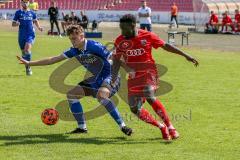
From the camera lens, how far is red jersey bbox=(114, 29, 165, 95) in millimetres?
9383

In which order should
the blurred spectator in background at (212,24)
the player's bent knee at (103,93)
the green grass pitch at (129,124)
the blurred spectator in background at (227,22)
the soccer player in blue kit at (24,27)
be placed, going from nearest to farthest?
the green grass pitch at (129,124) < the player's bent knee at (103,93) < the soccer player in blue kit at (24,27) < the blurred spectator in background at (227,22) < the blurred spectator in background at (212,24)

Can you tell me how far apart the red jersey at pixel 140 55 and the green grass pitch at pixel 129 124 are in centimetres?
90

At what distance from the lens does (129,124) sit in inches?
426

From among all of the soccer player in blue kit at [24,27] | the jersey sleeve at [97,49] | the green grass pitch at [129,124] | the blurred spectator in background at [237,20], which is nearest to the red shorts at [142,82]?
the jersey sleeve at [97,49]

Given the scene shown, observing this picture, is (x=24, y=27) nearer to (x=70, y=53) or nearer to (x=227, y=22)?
(x=70, y=53)

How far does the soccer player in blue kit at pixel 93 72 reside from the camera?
378 inches

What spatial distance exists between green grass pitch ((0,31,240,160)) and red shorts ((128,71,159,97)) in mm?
751

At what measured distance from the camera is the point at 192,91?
50.4ft

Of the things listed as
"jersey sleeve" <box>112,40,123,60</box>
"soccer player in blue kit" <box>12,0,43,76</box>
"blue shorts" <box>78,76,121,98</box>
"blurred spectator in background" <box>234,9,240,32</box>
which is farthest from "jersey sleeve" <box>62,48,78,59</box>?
"blurred spectator in background" <box>234,9,240,32</box>

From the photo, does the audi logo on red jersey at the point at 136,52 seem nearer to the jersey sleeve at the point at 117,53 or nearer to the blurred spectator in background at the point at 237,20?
→ the jersey sleeve at the point at 117,53

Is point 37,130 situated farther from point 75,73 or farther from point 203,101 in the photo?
point 75,73

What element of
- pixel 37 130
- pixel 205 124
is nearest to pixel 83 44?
pixel 37 130

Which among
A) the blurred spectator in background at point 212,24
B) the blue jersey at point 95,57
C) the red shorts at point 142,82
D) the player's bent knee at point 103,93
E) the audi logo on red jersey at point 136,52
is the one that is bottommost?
the blurred spectator in background at point 212,24

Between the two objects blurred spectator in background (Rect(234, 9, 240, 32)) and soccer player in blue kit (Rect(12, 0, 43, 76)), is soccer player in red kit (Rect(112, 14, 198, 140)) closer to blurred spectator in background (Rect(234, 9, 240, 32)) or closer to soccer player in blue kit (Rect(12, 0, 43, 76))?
soccer player in blue kit (Rect(12, 0, 43, 76))
